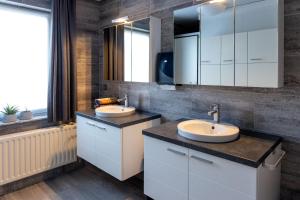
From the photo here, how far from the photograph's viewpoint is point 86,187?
2463mm

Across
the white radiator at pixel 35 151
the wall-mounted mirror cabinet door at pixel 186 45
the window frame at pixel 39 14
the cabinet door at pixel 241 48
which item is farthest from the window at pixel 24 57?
the cabinet door at pixel 241 48

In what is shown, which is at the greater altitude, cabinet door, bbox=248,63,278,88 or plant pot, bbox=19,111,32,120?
cabinet door, bbox=248,63,278,88

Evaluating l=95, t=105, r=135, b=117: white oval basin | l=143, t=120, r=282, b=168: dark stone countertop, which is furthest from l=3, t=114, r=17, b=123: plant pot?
l=143, t=120, r=282, b=168: dark stone countertop

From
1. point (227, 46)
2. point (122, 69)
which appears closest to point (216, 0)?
point (227, 46)

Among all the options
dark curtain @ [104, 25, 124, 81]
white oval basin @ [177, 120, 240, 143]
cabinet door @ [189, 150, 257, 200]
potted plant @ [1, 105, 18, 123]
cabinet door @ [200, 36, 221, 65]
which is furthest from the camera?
dark curtain @ [104, 25, 124, 81]

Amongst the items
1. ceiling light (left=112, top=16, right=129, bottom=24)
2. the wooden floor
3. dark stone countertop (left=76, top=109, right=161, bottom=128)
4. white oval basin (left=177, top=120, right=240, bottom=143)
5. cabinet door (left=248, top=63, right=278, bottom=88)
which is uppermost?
ceiling light (left=112, top=16, right=129, bottom=24)

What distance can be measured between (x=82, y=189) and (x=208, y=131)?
1.56 meters

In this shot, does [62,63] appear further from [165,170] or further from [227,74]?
[227,74]

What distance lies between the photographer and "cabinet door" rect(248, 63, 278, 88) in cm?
150

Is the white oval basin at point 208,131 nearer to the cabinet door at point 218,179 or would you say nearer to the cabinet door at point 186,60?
the cabinet door at point 218,179

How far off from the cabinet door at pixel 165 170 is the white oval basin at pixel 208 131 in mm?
121

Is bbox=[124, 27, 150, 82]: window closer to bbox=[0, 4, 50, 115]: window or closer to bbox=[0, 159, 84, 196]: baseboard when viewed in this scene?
bbox=[0, 4, 50, 115]: window

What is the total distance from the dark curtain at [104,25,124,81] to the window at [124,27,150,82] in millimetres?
76

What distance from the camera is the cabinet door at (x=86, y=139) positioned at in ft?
7.60
